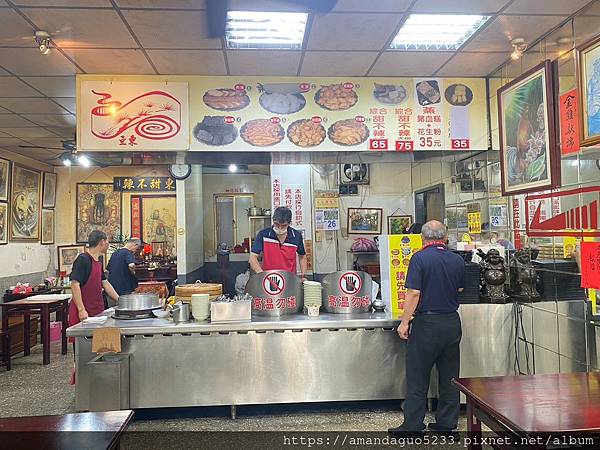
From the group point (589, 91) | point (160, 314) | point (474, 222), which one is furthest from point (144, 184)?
point (589, 91)

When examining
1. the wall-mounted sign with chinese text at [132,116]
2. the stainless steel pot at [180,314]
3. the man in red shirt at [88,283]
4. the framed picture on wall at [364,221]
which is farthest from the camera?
the framed picture on wall at [364,221]

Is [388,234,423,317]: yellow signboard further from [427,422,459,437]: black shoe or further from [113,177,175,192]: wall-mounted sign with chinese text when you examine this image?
[113,177,175,192]: wall-mounted sign with chinese text

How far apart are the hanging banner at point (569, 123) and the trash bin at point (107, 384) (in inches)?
142

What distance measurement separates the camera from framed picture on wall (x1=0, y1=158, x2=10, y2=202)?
277 inches

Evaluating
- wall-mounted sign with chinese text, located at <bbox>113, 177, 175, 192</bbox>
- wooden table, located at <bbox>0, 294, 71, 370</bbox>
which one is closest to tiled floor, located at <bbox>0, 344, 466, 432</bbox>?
wooden table, located at <bbox>0, 294, 71, 370</bbox>

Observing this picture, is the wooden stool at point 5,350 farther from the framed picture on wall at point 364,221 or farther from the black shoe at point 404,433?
the framed picture on wall at point 364,221

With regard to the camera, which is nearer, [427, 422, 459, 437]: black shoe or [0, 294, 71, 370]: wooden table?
[427, 422, 459, 437]: black shoe

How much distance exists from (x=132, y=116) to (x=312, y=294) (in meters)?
2.35

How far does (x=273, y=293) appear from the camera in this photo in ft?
13.1

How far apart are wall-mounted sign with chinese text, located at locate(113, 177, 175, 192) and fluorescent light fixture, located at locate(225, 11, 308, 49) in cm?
563

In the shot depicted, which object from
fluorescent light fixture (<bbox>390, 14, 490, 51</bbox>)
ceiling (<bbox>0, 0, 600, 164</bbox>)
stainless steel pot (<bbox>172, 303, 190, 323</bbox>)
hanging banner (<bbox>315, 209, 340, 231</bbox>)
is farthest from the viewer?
hanging banner (<bbox>315, 209, 340, 231</bbox>)

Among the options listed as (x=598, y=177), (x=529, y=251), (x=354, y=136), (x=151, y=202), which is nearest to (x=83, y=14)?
(x=354, y=136)

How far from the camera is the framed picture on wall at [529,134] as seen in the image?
10.7ft

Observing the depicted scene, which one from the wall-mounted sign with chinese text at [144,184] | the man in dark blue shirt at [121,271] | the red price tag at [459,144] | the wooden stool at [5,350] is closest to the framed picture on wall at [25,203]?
the wall-mounted sign with chinese text at [144,184]
